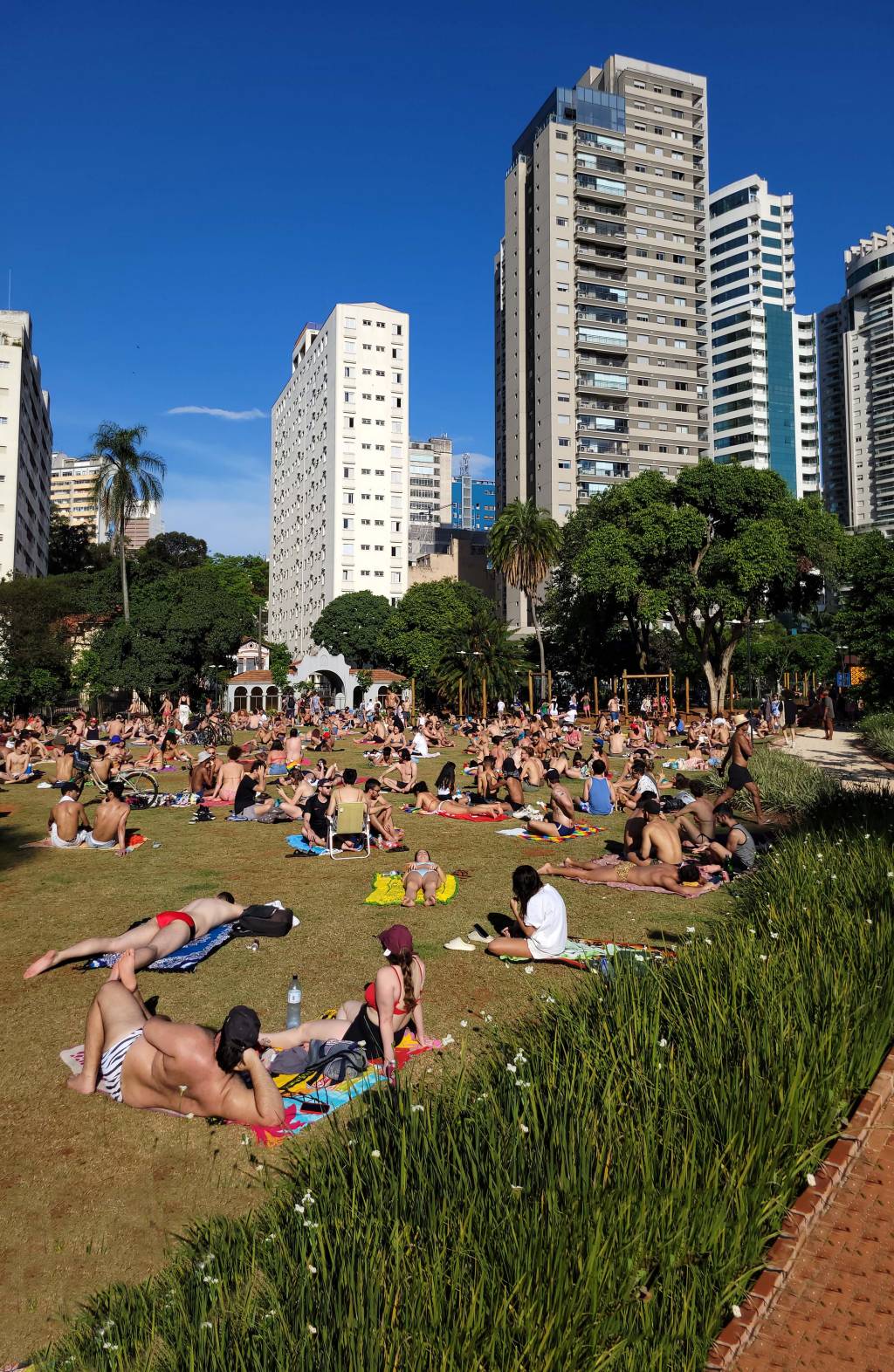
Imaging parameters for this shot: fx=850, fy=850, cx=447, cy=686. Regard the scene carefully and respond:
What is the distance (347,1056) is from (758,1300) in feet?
9.54

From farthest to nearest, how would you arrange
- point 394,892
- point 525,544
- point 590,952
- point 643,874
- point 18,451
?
point 18,451 < point 525,544 < point 643,874 < point 394,892 < point 590,952

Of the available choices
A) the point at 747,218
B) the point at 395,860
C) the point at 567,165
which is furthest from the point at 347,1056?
the point at 747,218

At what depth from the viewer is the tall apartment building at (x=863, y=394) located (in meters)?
128

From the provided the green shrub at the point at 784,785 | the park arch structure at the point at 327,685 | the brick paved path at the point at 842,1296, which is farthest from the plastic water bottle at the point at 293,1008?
the park arch structure at the point at 327,685

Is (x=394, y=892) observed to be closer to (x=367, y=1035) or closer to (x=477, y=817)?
(x=367, y=1035)

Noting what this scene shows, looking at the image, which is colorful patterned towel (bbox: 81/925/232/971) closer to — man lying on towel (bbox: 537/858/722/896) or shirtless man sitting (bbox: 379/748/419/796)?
man lying on towel (bbox: 537/858/722/896)

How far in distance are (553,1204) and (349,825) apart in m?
9.28

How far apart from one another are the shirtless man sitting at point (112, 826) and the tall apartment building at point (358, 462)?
238 ft

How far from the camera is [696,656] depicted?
46.6m

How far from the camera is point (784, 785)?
16.0m

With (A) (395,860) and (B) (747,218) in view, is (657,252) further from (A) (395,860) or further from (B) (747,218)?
(A) (395,860)

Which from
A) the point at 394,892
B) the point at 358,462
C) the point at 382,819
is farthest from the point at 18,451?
the point at 394,892

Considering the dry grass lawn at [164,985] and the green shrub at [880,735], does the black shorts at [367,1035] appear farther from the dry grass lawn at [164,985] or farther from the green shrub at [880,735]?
the green shrub at [880,735]

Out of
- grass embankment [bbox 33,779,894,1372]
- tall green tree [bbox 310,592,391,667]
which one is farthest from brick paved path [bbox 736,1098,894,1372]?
tall green tree [bbox 310,592,391,667]
